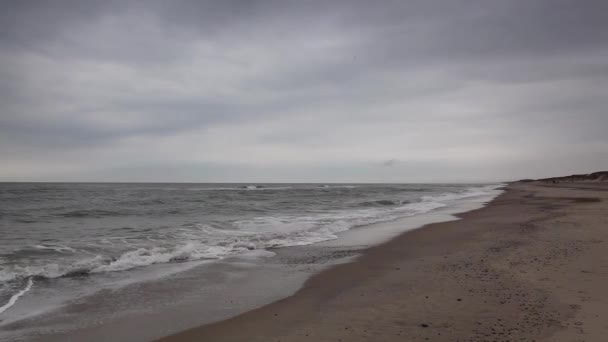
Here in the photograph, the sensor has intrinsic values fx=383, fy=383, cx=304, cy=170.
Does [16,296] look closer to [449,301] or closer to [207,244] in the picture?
[207,244]

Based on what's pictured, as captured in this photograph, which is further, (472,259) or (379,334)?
(472,259)

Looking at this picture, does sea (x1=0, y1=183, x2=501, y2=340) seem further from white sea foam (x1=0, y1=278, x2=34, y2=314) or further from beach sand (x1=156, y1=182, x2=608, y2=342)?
beach sand (x1=156, y1=182, x2=608, y2=342)

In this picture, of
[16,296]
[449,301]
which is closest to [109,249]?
[16,296]

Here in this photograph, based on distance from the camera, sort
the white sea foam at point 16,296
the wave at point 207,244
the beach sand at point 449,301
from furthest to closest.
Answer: the wave at point 207,244 → the white sea foam at point 16,296 → the beach sand at point 449,301

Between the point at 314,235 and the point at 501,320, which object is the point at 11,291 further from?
the point at 314,235

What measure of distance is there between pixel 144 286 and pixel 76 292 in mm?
1142

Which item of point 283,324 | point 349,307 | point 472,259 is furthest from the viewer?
point 472,259

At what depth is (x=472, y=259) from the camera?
8773mm

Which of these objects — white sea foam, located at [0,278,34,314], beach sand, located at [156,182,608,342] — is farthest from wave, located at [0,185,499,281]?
beach sand, located at [156,182,608,342]

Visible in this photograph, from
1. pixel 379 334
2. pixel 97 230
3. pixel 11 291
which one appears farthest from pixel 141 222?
pixel 379 334

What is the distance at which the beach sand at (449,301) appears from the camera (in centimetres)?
458

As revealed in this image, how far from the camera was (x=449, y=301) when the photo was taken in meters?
5.69

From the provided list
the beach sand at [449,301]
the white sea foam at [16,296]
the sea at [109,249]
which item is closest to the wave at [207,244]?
the sea at [109,249]

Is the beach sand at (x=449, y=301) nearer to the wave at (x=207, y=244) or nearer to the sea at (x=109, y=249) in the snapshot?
the sea at (x=109, y=249)
